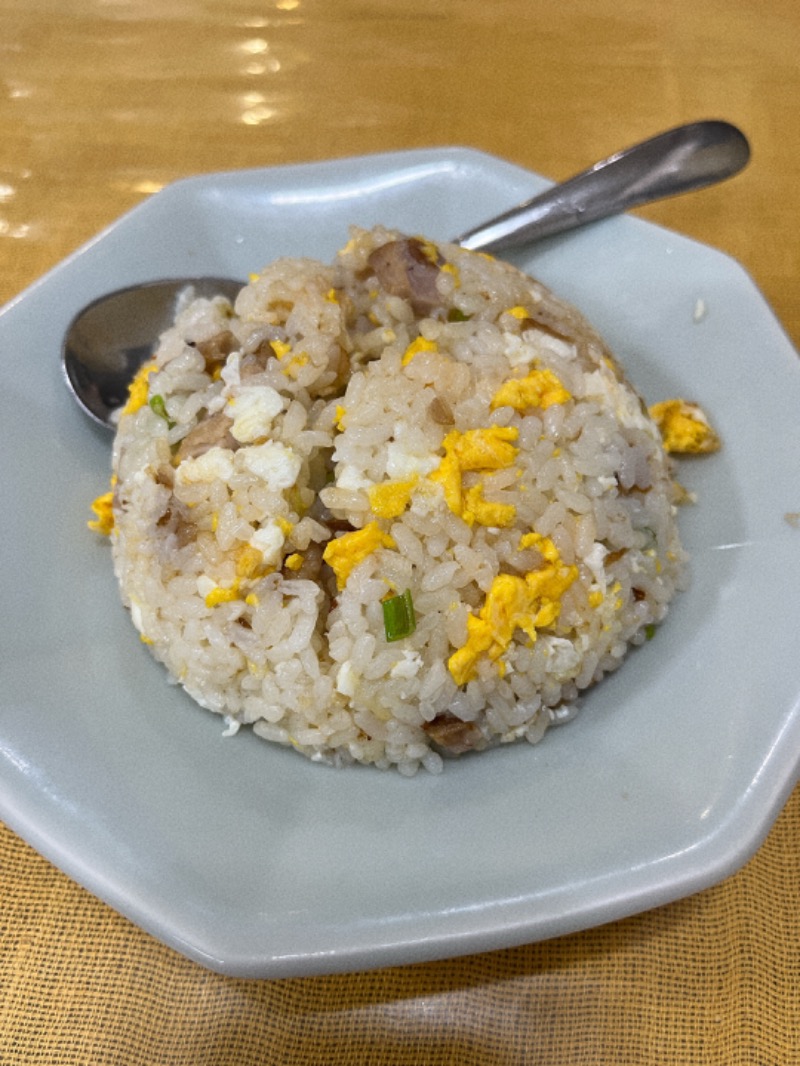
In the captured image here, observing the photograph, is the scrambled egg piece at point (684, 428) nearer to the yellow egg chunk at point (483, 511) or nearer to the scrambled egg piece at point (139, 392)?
the yellow egg chunk at point (483, 511)

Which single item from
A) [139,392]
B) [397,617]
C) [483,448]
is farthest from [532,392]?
[139,392]

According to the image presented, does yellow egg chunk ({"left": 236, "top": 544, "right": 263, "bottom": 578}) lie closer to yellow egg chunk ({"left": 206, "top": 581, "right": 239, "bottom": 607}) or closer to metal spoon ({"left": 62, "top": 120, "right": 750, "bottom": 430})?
yellow egg chunk ({"left": 206, "top": 581, "right": 239, "bottom": 607})

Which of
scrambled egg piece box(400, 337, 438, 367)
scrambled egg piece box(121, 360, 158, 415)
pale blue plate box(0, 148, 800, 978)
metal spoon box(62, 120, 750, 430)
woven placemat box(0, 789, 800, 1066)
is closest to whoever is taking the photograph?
pale blue plate box(0, 148, 800, 978)

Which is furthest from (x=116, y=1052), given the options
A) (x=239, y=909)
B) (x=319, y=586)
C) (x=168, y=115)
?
(x=168, y=115)

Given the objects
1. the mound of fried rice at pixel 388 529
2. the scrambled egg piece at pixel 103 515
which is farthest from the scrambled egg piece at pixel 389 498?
the scrambled egg piece at pixel 103 515

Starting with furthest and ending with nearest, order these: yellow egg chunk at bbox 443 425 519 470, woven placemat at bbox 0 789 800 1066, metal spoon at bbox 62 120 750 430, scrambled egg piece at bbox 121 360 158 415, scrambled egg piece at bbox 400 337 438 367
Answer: metal spoon at bbox 62 120 750 430, scrambled egg piece at bbox 121 360 158 415, scrambled egg piece at bbox 400 337 438 367, yellow egg chunk at bbox 443 425 519 470, woven placemat at bbox 0 789 800 1066

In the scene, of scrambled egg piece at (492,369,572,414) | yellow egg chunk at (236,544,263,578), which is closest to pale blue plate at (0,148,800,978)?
yellow egg chunk at (236,544,263,578)

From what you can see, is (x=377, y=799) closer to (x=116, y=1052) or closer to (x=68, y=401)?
(x=116, y=1052)
